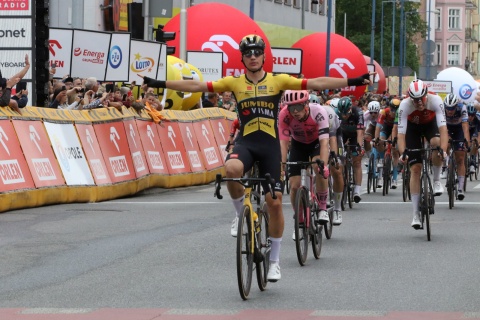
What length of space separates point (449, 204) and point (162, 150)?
6130mm

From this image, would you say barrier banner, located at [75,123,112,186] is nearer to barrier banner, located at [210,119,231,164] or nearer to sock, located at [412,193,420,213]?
sock, located at [412,193,420,213]

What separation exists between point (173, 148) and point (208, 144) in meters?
2.66

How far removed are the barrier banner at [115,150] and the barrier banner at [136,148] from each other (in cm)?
16

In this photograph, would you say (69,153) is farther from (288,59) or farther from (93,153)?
(288,59)

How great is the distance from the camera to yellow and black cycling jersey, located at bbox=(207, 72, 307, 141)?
11.4m

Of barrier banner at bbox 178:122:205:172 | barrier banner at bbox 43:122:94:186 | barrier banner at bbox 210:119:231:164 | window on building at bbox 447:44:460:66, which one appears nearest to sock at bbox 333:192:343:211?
barrier banner at bbox 43:122:94:186

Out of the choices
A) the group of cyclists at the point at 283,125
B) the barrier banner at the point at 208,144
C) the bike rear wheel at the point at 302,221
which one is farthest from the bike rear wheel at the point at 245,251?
the barrier banner at the point at 208,144

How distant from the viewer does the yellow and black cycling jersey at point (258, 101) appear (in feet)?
37.4

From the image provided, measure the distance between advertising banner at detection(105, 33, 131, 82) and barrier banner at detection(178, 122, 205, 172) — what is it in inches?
61.7

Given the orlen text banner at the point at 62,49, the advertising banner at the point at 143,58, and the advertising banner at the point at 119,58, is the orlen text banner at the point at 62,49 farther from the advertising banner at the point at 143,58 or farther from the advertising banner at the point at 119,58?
the advertising banner at the point at 143,58

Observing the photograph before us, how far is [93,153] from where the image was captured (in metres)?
21.4

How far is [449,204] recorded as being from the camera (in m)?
20.7

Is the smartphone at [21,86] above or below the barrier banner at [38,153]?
above

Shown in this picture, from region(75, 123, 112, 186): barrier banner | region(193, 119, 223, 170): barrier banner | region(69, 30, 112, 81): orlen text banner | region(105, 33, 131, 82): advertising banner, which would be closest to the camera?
region(75, 123, 112, 186): barrier banner
